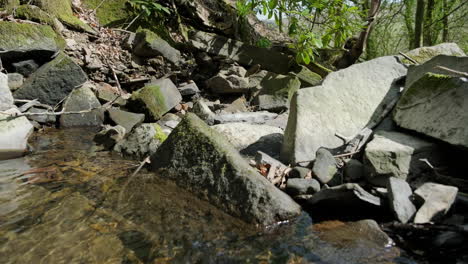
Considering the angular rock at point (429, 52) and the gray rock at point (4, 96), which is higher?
the angular rock at point (429, 52)

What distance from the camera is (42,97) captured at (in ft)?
18.8

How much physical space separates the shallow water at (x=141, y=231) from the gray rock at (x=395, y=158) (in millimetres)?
703

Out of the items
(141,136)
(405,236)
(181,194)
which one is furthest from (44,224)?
(405,236)

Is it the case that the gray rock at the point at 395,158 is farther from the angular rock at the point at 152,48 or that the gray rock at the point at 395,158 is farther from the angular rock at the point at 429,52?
the angular rock at the point at 152,48

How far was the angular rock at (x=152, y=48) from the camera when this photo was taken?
7.80m

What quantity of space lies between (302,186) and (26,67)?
219 inches

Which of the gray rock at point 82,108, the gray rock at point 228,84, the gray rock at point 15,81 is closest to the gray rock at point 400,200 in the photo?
the gray rock at point 82,108

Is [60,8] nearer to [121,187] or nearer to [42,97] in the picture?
[42,97]

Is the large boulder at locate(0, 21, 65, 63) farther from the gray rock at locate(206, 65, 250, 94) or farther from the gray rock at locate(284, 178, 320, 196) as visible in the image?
the gray rock at locate(284, 178, 320, 196)

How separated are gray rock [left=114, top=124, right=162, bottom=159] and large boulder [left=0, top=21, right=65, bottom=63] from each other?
2.90 metres

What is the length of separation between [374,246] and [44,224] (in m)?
2.45

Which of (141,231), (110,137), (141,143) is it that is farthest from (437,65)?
(110,137)

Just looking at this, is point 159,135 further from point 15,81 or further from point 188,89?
point 188,89

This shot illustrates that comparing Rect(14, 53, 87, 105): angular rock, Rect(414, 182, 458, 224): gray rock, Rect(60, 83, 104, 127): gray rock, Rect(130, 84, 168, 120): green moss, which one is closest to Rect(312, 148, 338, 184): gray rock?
Rect(414, 182, 458, 224): gray rock
